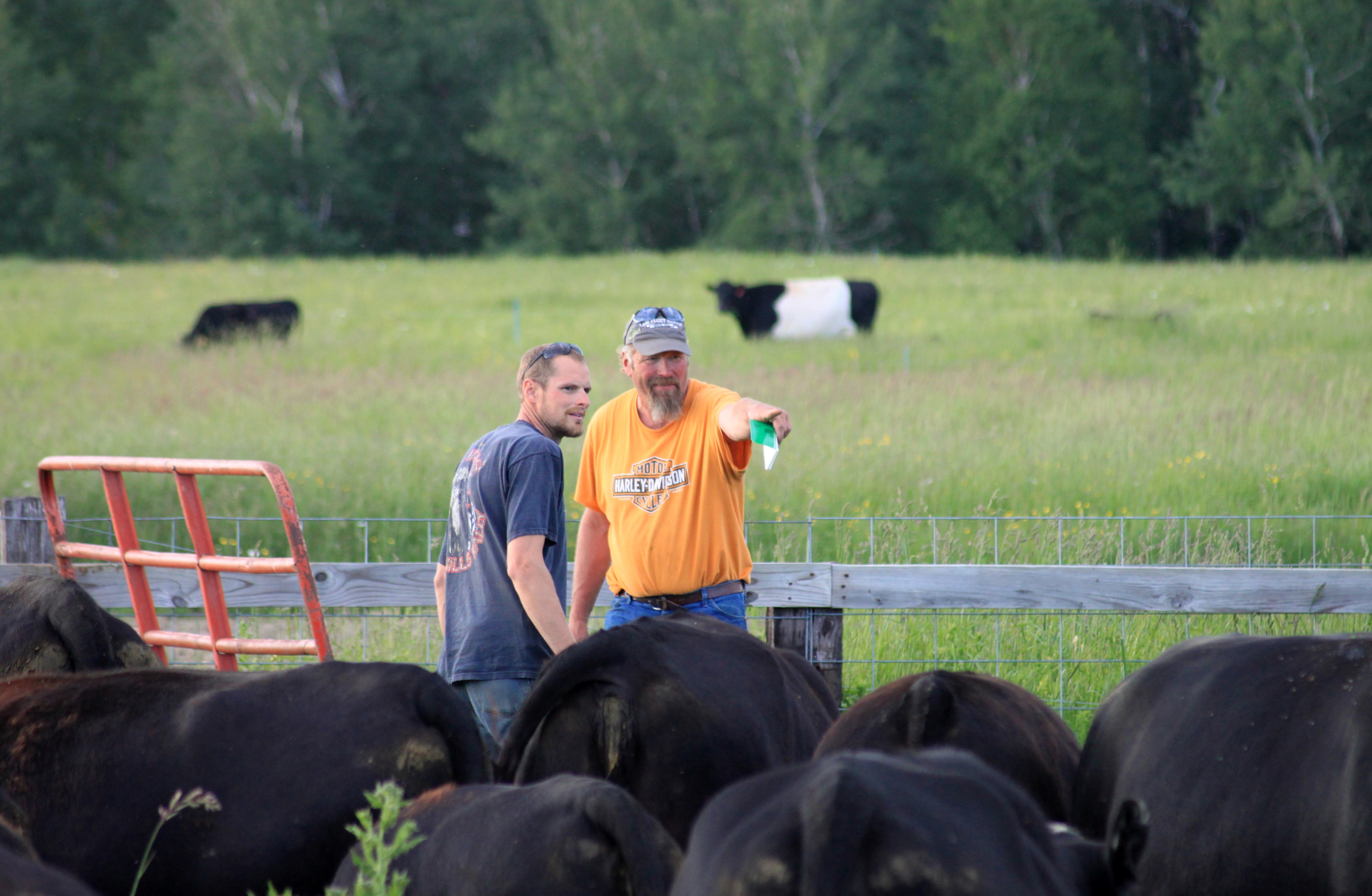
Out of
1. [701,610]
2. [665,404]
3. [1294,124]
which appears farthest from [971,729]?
[1294,124]

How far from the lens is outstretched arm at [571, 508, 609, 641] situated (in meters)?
4.77

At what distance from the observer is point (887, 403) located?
13.3 meters

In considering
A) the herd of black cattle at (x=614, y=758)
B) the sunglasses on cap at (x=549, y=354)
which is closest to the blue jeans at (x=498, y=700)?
the herd of black cattle at (x=614, y=758)

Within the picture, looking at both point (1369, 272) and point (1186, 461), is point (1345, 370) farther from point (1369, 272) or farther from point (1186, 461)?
point (1369, 272)

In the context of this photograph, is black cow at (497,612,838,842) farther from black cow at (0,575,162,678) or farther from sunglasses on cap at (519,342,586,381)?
black cow at (0,575,162,678)

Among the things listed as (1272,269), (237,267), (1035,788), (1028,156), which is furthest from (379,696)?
(1028,156)

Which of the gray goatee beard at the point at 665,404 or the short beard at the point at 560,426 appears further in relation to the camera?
the gray goatee beard at the point at 665,404

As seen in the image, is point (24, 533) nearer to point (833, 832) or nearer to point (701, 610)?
point (701, 610)

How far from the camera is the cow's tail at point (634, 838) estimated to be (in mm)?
2645

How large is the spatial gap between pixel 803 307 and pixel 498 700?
1827 centimetres

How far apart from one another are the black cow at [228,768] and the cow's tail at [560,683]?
0.12 meters

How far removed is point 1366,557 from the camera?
Answer: 24.0ft

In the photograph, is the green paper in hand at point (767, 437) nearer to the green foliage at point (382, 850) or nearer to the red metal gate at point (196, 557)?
the red metal gate at point (196, 557)

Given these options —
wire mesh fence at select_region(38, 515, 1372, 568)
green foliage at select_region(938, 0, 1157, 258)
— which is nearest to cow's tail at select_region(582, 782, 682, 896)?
wire mesh fence at select_region(38, 515, 1372, 568)
